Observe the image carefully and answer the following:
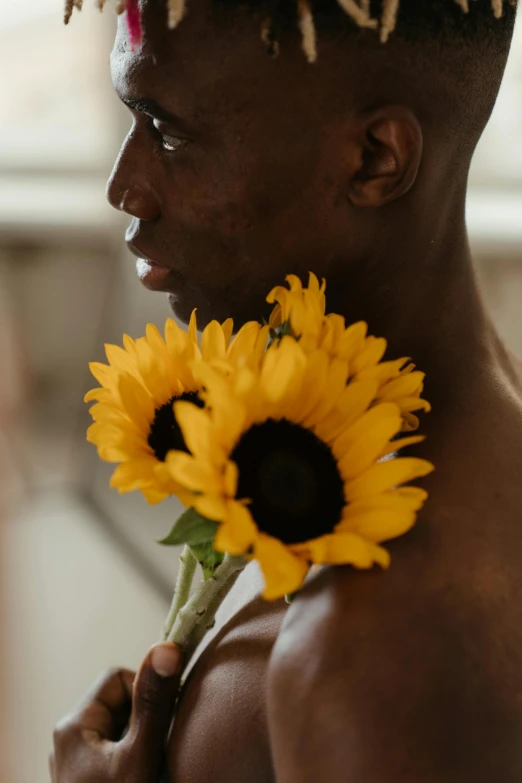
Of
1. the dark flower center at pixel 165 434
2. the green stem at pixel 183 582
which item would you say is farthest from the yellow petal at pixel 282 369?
the green stem at pixel 183 582

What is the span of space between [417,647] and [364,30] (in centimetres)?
41

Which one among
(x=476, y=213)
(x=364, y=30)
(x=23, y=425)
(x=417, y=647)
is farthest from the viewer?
(x=23, y=425)

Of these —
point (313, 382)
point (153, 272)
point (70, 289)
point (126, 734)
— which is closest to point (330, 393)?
point (313, 382)

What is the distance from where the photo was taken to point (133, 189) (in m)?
0.75

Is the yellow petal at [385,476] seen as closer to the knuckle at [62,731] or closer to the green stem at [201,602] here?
the green stem at [201,602]

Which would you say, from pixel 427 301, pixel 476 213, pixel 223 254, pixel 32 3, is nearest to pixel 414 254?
pixel 427 301

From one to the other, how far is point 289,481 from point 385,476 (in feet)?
0.19

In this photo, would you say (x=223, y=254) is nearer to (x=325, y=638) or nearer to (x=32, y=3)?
(x=325, y=638)

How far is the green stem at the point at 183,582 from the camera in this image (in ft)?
2.54

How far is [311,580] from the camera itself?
65cm

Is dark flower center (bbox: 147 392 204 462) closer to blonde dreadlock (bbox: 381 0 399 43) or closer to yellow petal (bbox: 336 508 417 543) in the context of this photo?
yellow petal (bbox: 336 508 417 543)

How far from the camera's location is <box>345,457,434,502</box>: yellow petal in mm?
588

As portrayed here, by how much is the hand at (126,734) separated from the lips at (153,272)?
29cm

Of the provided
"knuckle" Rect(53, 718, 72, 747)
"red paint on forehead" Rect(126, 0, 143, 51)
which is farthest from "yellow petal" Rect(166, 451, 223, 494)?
"knuckle" Rect(53, 718, 72, 747)
